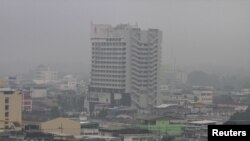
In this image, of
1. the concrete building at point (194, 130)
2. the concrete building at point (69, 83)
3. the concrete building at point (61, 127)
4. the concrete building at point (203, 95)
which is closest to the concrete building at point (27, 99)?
the concrete building at point (69, 83)

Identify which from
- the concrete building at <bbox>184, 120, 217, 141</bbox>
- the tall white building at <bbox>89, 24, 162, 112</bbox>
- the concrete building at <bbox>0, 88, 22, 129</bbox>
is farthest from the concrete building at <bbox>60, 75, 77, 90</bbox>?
the concrete building at <bbox>184, 120, 217, 141</bbox>

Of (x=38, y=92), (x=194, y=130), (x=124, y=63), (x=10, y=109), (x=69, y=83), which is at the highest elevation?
(x=124, y=63)

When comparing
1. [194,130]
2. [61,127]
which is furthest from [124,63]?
[61,127]

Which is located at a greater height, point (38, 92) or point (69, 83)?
point (69, 83)

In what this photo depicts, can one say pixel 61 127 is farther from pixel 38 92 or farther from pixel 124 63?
pixel 124 63

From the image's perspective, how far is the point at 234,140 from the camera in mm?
1109

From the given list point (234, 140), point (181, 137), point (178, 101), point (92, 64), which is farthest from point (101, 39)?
point (234, 140)

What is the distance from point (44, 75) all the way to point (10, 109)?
13.5 ft

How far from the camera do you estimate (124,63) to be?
9.84 m

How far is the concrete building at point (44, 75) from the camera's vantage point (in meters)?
9.57

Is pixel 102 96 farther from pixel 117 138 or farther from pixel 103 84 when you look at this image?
pixel 117 138

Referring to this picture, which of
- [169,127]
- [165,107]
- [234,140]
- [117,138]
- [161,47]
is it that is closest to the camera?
[234,140]

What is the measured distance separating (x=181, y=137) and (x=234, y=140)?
4730mm

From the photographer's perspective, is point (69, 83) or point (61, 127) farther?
point (69, 83)
